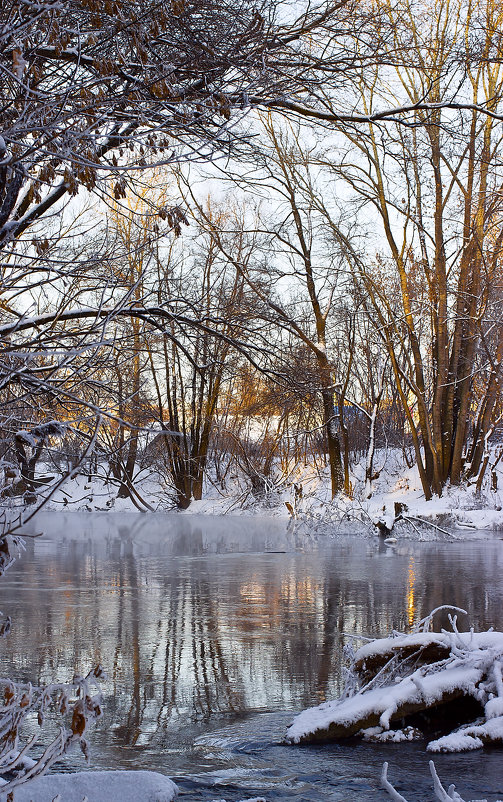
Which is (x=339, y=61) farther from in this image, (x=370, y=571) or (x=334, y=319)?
(x=334, y=319)

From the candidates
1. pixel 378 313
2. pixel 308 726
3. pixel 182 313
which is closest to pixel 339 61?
pixel 182 313

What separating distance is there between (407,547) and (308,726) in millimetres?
13795

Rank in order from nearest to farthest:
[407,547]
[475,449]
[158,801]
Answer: [158,801] < [407,547] < [475,449]

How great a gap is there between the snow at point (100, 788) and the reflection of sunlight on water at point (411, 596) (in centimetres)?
493

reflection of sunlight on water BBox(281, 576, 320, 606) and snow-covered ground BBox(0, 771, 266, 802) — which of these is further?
reflection of sunlight on water BBox(281, 576, 320, 606)

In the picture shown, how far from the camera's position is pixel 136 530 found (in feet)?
81.4

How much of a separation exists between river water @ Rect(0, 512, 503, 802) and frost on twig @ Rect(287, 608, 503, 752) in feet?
0.48

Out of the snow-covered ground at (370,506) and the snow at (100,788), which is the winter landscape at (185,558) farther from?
the snow-covered ground at (370,506)

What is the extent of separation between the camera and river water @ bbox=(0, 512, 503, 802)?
16.1ft

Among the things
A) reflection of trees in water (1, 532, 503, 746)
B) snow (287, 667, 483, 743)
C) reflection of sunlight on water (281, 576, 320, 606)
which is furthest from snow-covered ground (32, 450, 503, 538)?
snow (287, 667, 483, 743)

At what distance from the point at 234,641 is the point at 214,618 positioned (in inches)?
49.4

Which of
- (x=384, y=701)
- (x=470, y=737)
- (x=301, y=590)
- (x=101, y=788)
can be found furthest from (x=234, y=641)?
(x=101, y=788)

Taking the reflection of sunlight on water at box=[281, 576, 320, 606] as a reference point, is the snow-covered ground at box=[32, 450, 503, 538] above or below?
above

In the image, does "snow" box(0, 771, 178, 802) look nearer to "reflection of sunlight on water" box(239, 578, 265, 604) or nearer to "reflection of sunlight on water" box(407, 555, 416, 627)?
"reflection of sunlight on water" box(407, 555, 416, 627)
